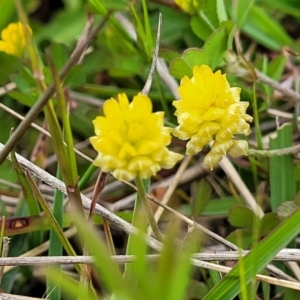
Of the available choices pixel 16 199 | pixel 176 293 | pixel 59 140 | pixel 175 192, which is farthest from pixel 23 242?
pixel 176 293

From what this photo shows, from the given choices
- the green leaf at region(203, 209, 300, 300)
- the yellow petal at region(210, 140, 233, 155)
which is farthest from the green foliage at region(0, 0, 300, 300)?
the yellow petal at region(210, 140, 233, 155)

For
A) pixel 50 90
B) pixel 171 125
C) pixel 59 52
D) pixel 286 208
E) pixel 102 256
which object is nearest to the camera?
pixel 102 256

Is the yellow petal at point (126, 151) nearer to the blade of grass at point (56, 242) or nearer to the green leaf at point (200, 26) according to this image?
the blade of grass at point (56, 242)

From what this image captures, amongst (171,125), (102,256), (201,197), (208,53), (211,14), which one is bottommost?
(102,256)

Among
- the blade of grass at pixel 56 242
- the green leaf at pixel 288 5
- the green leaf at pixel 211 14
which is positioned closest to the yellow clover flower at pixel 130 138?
the blade of grass at pixel 56 242

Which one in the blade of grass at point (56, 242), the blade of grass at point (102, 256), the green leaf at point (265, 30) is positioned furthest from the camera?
the green leaf at point (265, 30)

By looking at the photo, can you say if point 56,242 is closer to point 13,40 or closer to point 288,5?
point 13,40

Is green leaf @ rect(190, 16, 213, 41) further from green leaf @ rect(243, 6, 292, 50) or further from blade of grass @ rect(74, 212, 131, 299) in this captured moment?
blade of grass @ rect(74, 212, 131, 299)

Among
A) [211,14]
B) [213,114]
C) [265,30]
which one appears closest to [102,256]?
[213,114]

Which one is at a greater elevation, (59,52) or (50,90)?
(59,52)
